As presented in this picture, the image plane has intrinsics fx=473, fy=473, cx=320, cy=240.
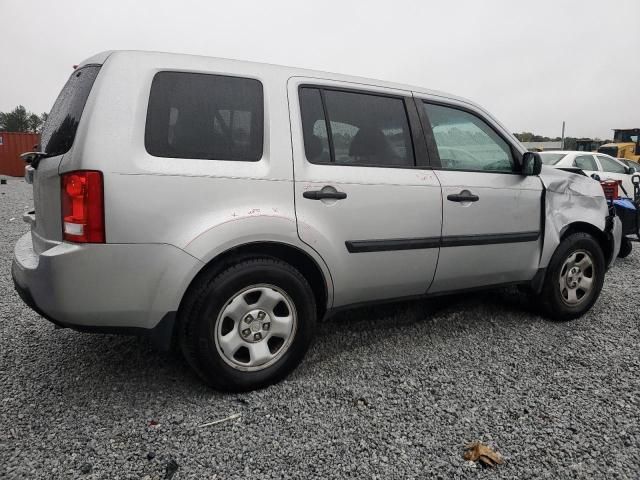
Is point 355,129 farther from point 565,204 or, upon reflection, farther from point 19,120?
point 19,120

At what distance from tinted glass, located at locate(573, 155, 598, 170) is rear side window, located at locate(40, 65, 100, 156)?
10629 millimetres

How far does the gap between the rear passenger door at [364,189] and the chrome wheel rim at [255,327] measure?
0.34 m

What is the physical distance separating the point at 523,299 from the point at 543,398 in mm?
1509

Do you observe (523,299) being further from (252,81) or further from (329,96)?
(252,81)

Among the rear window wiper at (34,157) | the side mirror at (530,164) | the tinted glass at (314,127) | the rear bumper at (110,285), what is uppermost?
the tinted glass at (314,127)

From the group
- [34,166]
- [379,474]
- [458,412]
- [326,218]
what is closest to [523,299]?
[458,412]

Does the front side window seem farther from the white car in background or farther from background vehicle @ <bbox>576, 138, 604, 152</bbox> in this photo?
background vehicle @ <bbox>576, 138, 604, 152</bbox>

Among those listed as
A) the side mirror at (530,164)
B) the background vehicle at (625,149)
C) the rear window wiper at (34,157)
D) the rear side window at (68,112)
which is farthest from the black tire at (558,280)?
the background vehicle at (625,149)

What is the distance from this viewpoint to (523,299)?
3922mm

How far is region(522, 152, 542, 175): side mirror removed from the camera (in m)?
3.33

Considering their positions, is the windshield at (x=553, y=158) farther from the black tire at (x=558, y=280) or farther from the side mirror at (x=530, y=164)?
the side mirror at (x=530, y=164)

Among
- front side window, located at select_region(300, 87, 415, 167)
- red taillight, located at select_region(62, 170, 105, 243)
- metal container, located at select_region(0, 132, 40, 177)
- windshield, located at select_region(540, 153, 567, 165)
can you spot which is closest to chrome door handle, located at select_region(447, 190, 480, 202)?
front side window, located at select_region(300, 87, 415, 167)

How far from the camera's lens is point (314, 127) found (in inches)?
105

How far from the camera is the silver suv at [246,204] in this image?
2.15 metres
